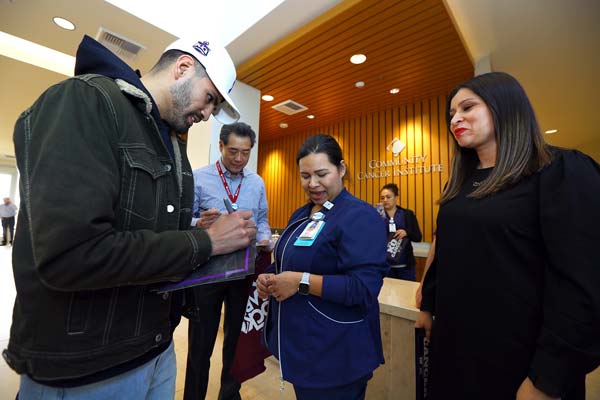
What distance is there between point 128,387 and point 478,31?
4.70m

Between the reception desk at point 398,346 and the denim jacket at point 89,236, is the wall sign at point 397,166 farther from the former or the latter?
the denim jacket at point 89,236

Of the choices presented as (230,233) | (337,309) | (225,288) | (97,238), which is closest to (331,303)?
(337,309)

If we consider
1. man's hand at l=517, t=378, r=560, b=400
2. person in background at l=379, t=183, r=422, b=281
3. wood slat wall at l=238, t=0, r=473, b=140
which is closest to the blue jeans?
man's hand at l=517, t=378, r=560, b=400

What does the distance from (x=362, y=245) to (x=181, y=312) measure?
2.32 feet

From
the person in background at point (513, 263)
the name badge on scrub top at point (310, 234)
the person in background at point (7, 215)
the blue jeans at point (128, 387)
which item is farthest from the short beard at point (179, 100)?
the person in background at point (7, 215)

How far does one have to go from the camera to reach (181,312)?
101cm

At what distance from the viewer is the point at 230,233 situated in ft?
2.70

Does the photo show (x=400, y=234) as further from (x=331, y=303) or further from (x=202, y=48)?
(x=202, y=48)

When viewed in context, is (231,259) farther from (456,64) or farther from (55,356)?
(456,64)

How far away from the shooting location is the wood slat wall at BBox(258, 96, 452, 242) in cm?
530

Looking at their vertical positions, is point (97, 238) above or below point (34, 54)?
below

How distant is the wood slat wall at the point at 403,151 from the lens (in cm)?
530

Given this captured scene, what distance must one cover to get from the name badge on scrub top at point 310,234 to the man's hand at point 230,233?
35cm

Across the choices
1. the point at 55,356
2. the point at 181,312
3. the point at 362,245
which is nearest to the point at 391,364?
the point at 362,245
